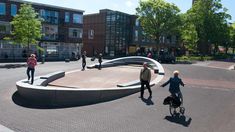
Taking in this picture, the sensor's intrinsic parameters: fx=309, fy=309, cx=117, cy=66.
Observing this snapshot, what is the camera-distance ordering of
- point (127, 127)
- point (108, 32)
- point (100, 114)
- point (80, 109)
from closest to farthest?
1. point (127, 127)
2. point (100, 114)
3. point (80, 109)
4. point (108, 32)

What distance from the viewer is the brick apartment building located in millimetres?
65562

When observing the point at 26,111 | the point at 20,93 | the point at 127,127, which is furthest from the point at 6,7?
the point at 127,127

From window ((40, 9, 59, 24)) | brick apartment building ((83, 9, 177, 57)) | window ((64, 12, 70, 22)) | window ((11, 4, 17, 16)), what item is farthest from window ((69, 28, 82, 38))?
window ((11, 4, 17, 16))

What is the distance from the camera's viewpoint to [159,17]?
5475 cm

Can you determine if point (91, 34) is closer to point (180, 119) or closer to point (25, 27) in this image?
point (25, 27)

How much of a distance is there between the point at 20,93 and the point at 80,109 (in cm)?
411

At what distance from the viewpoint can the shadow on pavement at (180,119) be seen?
1038cm

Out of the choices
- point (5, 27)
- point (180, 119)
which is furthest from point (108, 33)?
point (180, 119)

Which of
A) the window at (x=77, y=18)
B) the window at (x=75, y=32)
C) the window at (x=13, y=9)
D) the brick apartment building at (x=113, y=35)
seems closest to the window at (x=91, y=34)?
the brick apartment building at (x=113, y=35)

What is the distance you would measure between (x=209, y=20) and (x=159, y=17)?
1431 cm

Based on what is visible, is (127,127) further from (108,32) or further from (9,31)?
(108,32)

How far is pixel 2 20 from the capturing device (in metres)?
45.8

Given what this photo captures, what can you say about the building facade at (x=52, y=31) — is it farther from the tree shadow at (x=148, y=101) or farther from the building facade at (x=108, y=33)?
the tree shadow at (x=148, y=101)

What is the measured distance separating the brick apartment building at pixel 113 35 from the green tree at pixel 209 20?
8.51 metres
